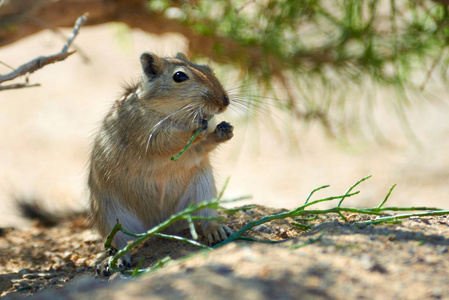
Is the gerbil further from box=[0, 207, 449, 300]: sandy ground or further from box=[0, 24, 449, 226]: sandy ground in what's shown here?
box=[0, 24, 449, 226]: sandy ground

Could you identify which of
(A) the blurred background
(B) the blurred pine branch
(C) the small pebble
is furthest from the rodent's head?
(C) the small pebble

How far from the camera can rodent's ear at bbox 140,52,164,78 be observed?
352cm

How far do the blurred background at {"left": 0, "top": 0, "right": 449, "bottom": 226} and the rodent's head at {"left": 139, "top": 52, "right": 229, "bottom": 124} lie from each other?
1.11 ft

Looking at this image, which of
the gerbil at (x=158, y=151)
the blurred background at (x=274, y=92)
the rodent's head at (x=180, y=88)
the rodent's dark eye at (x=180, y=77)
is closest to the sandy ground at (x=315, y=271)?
the gerbil at (x=158, y=151)

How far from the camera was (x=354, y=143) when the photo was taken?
9.35m

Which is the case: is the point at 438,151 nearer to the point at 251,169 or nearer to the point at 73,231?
the point at 251,169

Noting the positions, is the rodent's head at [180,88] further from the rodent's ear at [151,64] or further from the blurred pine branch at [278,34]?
the blurred pine branch at [278,34]

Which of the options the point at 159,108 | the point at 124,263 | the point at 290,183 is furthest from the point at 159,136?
the point at 290,183

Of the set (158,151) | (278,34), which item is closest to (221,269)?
(158,151)

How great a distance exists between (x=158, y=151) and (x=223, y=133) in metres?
0.43

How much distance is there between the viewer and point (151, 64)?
3.54 m

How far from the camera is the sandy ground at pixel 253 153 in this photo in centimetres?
793

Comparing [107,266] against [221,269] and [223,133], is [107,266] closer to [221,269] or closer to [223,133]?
[223,133]

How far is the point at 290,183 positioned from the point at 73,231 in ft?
16.2
